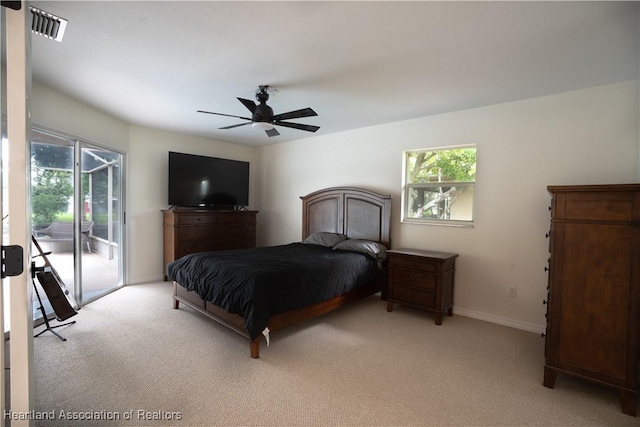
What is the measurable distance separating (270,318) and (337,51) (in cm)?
229

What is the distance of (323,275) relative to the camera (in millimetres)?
3154

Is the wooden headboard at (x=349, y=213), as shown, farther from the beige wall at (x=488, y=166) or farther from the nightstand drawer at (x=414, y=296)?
the nightstand drawer at (x=414, y=296)

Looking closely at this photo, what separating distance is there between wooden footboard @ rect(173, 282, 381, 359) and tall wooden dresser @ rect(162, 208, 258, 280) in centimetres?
127

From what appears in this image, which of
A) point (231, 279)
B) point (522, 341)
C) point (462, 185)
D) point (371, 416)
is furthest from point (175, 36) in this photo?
point (522, 341)

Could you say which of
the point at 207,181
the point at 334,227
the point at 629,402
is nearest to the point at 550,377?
the point at 629,402

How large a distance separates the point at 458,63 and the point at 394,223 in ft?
7.39

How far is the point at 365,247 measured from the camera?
3996 millimetres

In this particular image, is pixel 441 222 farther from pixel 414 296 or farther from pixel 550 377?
pixel 550 377

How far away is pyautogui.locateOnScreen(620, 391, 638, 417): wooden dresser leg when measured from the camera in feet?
6.37

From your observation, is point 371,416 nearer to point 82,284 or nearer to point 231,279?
point 231,279

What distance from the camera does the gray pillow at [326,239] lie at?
4.37 metres

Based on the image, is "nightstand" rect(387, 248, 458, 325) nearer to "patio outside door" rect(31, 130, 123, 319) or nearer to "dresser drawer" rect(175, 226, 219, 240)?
"dresser drawer" rect(175, 226, 219, 240)

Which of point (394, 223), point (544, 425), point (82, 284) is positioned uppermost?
point (394, 223)

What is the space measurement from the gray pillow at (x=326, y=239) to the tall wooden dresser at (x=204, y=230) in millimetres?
1478
